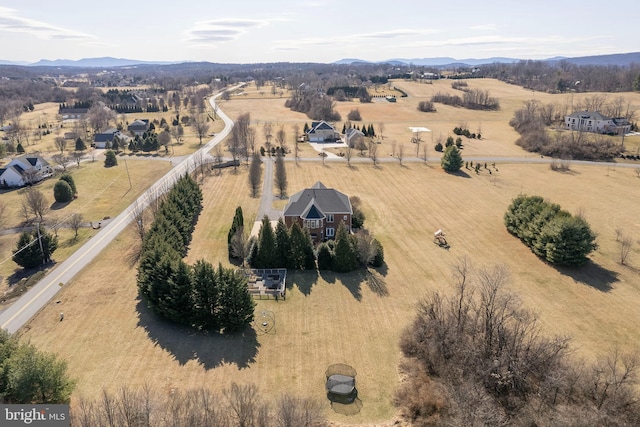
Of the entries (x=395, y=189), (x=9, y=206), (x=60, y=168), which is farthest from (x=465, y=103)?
(x=9, y=206)

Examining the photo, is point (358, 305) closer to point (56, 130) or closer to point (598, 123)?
point (598, 123)

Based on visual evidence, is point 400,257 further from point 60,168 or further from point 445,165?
point 60,168

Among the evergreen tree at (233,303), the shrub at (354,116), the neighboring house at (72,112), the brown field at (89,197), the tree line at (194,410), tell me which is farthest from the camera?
the neighboring house at (72,112)

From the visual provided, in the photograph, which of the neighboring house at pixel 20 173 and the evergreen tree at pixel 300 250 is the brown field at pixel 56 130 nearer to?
the neighboring house at pixel 20 173

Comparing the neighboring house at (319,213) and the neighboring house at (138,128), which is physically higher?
the neighboring house at (138,128)

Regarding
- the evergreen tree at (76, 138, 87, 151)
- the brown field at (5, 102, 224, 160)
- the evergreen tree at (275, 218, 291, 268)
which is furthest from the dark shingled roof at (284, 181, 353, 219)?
the evergreen tree at (76, 138, 87, 151)

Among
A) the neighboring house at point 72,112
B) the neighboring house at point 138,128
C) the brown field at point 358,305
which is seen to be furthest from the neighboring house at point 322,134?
the neighboring house at point 72,112
